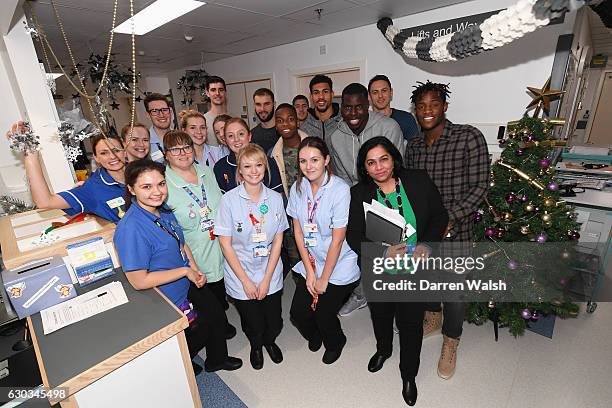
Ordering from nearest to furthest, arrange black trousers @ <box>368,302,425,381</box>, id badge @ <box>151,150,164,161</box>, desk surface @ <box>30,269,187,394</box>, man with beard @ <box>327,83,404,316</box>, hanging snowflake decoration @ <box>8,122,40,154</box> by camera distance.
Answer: desk surface @ <box>30,269,187,394</box>
hanging snowflake decoration @ <box>8,122,40,154</box>
black trousers @ <box>368,302,425,381</box>
man with beard @ <box>327,83,404,316</box>
id badge @ <box>151,150,164,161</box>

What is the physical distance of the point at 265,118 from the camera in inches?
114

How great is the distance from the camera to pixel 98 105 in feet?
6.92

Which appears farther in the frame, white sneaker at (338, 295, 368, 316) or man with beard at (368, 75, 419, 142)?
man with beard at (368, 75, 419, 142)

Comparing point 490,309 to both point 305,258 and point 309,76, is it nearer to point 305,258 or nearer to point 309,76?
point 305,258

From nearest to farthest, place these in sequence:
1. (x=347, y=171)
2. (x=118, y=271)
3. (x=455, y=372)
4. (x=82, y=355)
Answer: (x=82, y=355), (x=118, y=271), (x=455, y=372), (x=347, y=171)

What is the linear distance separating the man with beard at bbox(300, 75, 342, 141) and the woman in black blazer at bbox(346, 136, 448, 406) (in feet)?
3.49

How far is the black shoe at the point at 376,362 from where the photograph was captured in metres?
2.06

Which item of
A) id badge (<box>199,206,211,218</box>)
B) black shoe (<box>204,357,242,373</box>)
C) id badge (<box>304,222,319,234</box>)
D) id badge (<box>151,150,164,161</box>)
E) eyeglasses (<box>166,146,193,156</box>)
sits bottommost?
black shoe (<box>204,357,242,373</box>)

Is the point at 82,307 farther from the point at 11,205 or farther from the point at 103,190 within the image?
the point at 11,205

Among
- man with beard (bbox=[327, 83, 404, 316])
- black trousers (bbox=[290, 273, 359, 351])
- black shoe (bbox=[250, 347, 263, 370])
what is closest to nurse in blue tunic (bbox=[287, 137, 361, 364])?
black trousers (bbox=[290, 273, 359, 351])

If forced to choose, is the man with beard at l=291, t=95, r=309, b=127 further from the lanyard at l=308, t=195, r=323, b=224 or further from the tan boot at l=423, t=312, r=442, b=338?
the tan boot at l=423, t=312, r=442, b=338

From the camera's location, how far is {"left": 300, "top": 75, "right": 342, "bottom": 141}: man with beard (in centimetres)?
279

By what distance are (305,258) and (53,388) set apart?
1.34 metres

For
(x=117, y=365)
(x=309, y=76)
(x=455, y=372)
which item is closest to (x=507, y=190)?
(x=455, y=372)
